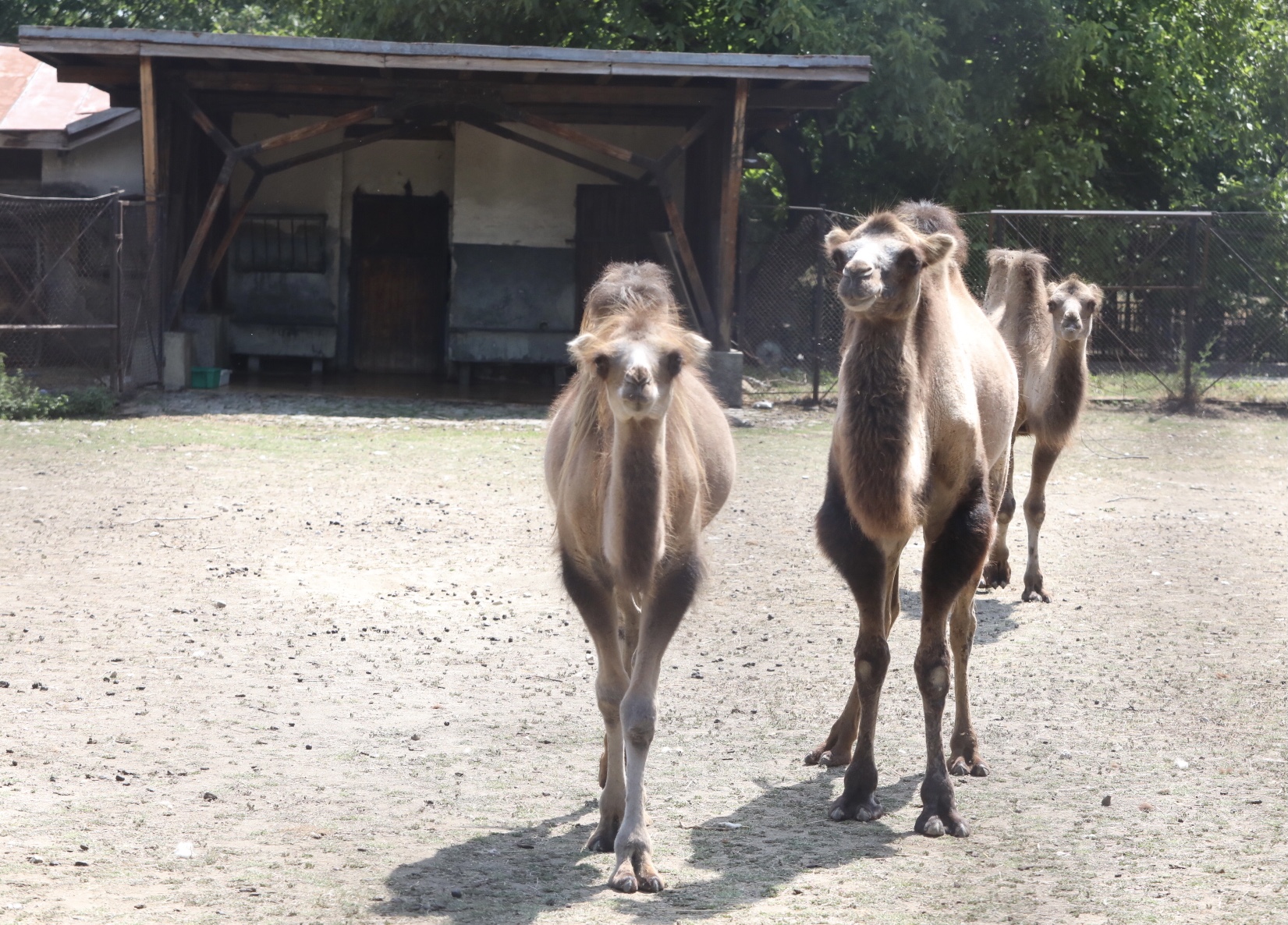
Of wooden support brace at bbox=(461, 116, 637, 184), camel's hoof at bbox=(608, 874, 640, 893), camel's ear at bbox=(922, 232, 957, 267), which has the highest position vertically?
wooden support brace at bbox=(461, 116, 637, 184)

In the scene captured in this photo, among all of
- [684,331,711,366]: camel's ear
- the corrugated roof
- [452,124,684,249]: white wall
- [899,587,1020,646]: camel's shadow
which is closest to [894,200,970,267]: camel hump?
[684,331,711,366]: camel's ear

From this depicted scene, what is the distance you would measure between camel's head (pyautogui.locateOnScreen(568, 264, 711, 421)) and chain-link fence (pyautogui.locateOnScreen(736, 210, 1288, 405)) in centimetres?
1252

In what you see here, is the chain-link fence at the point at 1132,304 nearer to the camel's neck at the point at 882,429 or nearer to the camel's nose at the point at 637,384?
the camel's neck at the point at 882,429

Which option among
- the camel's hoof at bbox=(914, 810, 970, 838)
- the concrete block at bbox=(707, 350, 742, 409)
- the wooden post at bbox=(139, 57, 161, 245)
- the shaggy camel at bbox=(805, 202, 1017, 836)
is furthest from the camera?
the concrete block at bbox=(707, 350, 742, 409)

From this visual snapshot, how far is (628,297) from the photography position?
4.57m

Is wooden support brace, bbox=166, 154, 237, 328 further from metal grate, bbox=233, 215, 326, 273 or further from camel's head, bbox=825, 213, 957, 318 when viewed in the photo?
camel's head, bbox=825, 213, 957, 318

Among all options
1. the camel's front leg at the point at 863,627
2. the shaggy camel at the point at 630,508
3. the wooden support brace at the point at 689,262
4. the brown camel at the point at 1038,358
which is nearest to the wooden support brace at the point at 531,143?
the wooden support brace at the point at 689,262

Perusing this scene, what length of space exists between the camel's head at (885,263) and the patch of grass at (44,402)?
37.2ft

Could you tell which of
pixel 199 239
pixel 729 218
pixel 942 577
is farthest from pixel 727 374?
pixel 942 577

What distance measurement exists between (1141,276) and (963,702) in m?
16.6

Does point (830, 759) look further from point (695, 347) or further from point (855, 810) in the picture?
point (695, 347)

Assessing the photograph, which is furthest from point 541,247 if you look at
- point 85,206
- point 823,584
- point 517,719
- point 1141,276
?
point 517,719

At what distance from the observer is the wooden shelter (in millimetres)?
14891

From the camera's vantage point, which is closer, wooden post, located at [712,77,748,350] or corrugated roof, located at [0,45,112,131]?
wooden post, located at [712,77,748,350]
